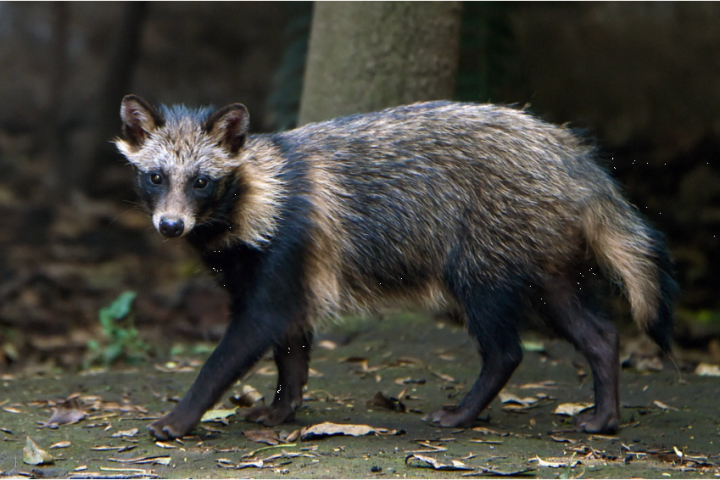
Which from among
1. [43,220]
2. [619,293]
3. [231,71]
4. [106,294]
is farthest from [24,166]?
[619,293]

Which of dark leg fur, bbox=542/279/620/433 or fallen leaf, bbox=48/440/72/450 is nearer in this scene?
fallen leaf, bbox=48/440/72/450

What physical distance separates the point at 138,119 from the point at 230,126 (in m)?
0.53

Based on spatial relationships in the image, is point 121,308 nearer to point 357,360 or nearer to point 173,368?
point 173,368

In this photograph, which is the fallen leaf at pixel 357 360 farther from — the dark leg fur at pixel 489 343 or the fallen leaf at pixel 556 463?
the fallen leaf at pixel 556 463

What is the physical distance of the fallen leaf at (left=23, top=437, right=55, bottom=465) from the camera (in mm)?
4512

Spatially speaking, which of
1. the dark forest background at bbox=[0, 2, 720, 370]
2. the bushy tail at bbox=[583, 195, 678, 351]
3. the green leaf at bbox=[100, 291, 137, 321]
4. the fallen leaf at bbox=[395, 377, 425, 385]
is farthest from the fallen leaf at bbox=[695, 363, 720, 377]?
the green leaf at bbox=[100, 291, 137, 321]

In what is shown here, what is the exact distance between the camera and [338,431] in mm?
5020

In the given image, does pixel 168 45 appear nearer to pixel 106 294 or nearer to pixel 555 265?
pixel 106 294

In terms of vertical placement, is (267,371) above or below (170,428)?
below

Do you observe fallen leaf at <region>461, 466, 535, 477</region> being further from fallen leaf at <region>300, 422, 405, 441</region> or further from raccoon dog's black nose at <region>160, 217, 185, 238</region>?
raccoon dog's black nose at <region>160, 217, 185, 238</region>

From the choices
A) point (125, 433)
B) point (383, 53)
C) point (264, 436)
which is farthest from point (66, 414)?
point (383, 53)


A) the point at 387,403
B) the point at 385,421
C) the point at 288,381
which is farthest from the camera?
the point at 387,403

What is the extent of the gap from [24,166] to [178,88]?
268 centimetres

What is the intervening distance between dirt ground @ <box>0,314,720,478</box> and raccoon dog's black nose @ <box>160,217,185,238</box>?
3.68 ft
